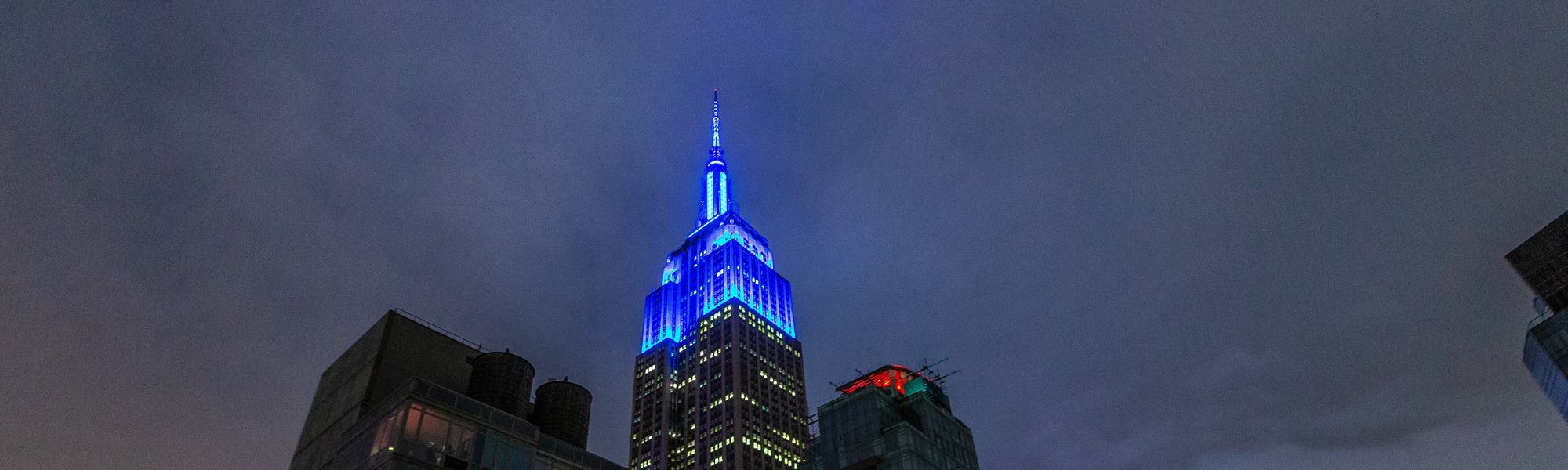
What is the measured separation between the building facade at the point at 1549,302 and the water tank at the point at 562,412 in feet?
428

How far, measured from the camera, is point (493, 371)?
77.5 m

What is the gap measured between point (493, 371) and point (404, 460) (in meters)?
20.1

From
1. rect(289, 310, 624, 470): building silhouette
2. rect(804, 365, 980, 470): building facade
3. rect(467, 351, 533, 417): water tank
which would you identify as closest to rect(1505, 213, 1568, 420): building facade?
rect(804, 365, 980, 470): building facade

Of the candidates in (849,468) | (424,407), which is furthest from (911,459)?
(424,407)

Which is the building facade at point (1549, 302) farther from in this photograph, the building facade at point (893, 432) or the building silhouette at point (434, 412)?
the building silhouette at point (434, 412)

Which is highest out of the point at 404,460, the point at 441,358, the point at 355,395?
the point at 441,358

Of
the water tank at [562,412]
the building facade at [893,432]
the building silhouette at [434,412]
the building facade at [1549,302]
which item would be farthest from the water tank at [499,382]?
the building facade at [1549,302]

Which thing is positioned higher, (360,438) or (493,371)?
(493,371)

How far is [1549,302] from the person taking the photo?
411 feet

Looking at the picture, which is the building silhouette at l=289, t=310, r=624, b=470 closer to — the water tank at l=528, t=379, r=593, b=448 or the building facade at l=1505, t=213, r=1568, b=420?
the water tank at l=528, t=379, r=593, b=448

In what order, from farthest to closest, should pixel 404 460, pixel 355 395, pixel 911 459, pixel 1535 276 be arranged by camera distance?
1. pixel 1535 276
2. pixel 911 459
3. pixel 355 395
4. pixel 404 460

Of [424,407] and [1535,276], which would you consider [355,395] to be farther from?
[1535,276]

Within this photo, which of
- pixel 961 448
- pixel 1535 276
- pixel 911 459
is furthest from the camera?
pixel 1535 276

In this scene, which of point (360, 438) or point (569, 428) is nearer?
point (360, 438)
